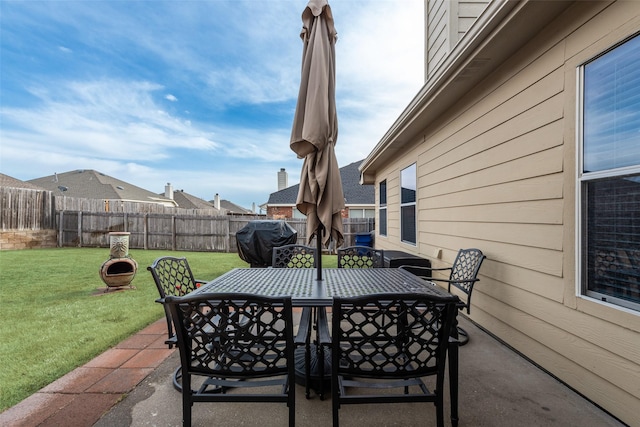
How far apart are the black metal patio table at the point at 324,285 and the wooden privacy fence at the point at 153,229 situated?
30.2 feet

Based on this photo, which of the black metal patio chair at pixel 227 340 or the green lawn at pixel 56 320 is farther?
the green lawn at pixel 56 320

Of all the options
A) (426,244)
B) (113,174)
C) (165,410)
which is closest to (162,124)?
(113,174)

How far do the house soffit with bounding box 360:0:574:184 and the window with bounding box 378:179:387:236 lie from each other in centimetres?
340

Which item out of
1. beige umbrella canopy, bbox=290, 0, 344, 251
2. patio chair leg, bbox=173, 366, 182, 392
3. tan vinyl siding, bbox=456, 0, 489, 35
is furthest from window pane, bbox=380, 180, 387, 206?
patio chair leg, bbox=173, 366, 182, 392

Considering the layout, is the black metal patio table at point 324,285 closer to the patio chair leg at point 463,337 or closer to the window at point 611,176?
the patio chair leg at point 463,337

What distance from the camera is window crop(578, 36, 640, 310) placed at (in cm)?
159

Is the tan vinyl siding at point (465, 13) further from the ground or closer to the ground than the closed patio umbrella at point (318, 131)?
further from the ground

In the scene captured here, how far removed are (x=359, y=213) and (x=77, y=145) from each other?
64.5ft

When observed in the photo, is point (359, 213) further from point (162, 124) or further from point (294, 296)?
point (294, 296)

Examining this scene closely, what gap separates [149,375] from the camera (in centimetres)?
213

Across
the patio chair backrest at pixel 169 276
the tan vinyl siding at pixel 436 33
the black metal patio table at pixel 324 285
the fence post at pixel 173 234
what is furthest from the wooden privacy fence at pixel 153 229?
the patio chair backrest at pixel 169 276

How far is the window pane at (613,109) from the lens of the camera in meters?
1.59

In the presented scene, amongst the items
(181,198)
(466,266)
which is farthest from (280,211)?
(181,198)

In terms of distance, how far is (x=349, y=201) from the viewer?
1496 centimetres
